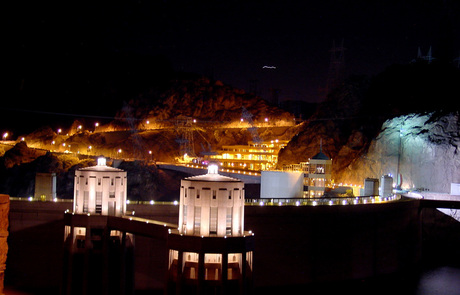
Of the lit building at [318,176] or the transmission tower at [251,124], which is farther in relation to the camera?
the transmission tower at [251,124]

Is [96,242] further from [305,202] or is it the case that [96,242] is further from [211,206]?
[305,202]

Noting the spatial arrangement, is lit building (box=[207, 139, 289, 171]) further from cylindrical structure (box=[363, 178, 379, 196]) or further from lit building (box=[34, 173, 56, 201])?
lit building (box=[34, 173, 56, 201])

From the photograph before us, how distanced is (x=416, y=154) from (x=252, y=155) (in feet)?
130

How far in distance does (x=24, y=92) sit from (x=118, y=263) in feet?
421

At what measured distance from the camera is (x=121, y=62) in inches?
6147

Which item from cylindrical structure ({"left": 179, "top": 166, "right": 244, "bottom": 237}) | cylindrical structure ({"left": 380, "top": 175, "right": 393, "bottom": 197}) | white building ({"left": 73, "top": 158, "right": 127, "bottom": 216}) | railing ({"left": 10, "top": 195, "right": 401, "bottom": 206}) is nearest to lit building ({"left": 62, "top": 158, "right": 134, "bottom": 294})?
white building ({"left": 73, "top": 158, "right": 127, "bottom": 216})

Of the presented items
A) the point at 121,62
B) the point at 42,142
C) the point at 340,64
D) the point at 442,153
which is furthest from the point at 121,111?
the point at 442,153

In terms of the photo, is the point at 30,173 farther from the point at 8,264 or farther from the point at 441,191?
the point at 441,191

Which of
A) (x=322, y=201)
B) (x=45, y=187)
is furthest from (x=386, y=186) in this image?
(x=45, y=187)

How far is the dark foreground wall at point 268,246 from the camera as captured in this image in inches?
1710

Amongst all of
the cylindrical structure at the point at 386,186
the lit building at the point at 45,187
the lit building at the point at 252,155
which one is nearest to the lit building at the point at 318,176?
the cylindrical structure at the point at 386,186

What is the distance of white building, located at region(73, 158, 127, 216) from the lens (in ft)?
121

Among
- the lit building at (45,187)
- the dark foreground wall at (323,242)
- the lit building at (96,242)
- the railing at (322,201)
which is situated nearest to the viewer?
the lit building at (96,242)

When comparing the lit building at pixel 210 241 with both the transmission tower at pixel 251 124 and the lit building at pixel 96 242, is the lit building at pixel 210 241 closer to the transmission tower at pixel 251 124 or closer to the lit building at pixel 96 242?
the lit building at pixel 96 242
